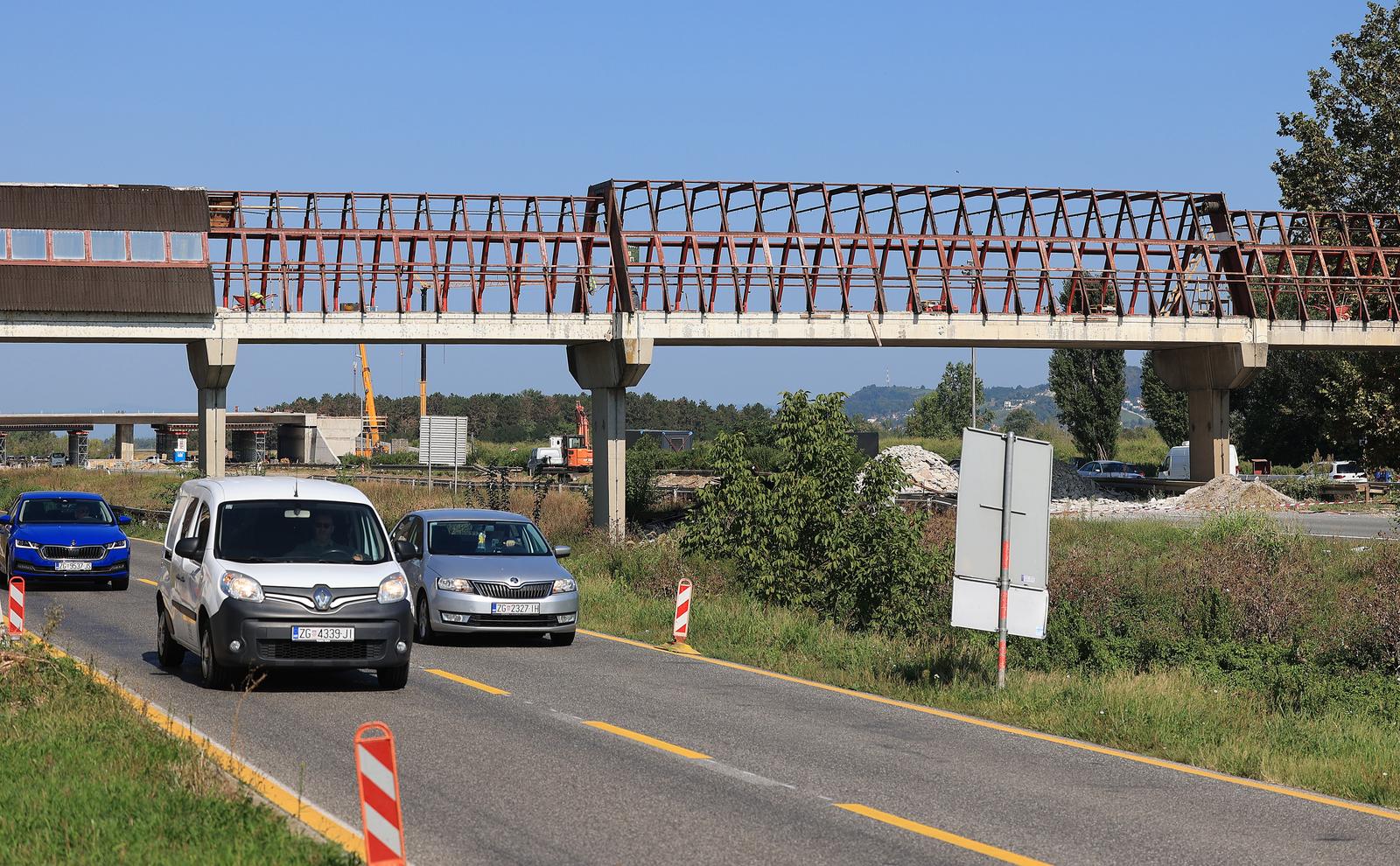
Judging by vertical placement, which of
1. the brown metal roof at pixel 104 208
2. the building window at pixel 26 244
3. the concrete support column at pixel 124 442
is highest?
the brown metal roof at pixel 104 208

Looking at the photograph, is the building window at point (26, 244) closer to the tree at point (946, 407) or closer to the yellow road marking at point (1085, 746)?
the yellow road marking at point (1085, 746)

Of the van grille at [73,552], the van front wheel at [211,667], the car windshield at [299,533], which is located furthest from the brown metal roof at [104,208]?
the van front wheel at [211,667]

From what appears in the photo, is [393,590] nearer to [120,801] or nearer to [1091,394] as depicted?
[120,801]

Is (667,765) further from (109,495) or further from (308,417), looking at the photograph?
(308,417)

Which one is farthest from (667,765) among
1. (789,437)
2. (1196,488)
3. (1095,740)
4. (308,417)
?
(308,417)

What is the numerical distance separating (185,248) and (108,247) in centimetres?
214

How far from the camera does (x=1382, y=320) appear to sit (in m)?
53.3

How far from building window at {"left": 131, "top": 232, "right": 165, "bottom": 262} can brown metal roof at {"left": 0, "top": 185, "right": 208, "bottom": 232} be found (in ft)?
0.93

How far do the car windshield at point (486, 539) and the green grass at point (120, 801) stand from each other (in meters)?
8.60

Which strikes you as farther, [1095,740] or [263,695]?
[263,695]

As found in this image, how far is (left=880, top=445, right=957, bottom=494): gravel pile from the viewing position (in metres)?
67.8

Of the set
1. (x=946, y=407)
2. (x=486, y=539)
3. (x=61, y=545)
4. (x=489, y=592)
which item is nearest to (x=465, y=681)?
(x=489, y=592)

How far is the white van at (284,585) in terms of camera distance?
14.3 metres

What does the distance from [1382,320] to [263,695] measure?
48060 mm
